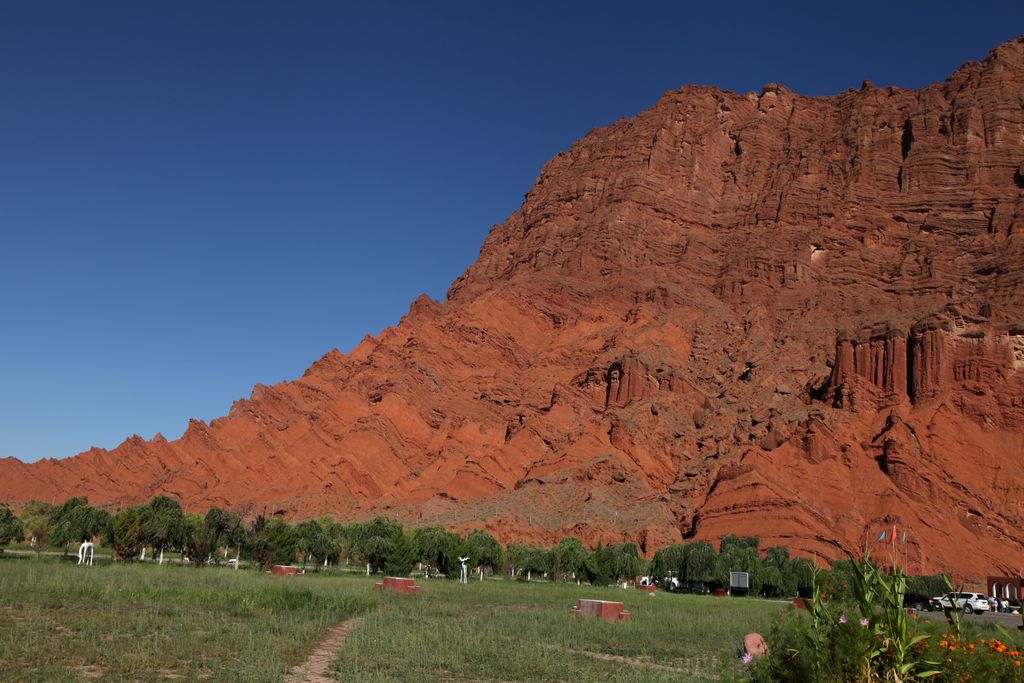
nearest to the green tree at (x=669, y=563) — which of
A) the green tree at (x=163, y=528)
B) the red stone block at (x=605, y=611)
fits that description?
the green tree at (x=163, y=528)

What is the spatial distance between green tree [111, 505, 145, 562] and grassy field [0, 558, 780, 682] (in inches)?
712

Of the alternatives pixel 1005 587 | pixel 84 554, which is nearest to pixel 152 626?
pixel 84 554

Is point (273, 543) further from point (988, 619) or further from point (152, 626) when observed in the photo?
point (988, 619)

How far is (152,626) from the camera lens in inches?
842

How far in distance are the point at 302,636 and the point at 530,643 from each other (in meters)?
5.82

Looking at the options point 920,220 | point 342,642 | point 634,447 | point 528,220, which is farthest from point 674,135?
point 342,642

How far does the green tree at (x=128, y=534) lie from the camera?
54.2 metres

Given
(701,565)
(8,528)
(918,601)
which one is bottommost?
→ (918,601)

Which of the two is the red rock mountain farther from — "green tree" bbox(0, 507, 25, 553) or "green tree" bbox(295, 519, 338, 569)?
"green tree" bbox(0, 507, 25, 553)

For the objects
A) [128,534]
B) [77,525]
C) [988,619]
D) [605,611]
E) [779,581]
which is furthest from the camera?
[779,581]

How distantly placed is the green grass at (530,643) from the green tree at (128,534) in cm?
2496

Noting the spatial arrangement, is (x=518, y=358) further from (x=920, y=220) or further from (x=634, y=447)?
(x=920, y=220)

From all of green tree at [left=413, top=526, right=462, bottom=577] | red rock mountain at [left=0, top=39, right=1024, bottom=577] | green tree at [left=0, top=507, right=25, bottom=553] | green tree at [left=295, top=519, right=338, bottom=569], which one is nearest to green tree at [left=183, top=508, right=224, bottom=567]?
green tree at [left=295, top=519, right=338, bottom=569]

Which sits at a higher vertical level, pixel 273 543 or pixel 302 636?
pixel 302 636
